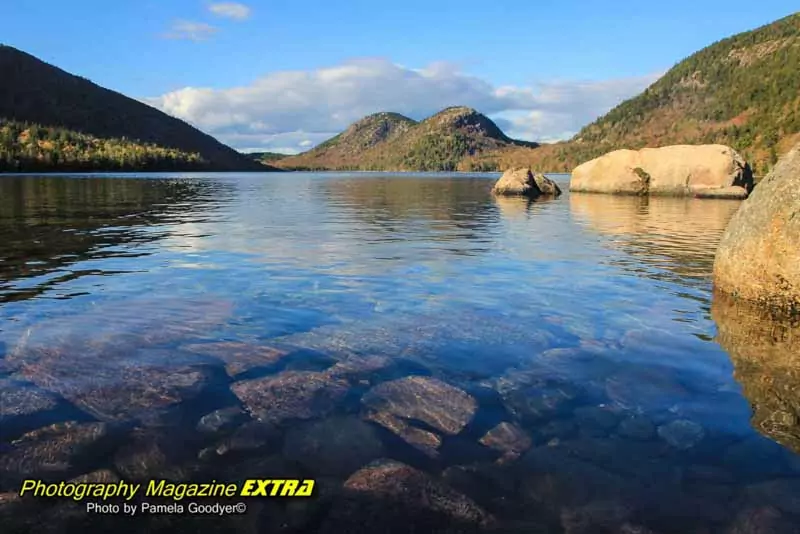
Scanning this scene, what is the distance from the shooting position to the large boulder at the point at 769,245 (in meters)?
9.76

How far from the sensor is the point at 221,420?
225 inches

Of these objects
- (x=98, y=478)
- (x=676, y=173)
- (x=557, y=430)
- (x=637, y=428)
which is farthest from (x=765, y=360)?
(x=676, y=173)

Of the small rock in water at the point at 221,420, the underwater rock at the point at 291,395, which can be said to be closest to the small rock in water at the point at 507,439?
the underwater rock at the point at 291,395

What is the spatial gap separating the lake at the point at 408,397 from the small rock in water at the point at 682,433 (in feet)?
0.09

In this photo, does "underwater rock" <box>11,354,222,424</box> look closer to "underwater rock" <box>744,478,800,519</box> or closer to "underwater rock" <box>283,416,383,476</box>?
"underwater rock" <box>283,416,383,476</box>

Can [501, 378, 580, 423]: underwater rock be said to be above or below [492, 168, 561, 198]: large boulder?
below

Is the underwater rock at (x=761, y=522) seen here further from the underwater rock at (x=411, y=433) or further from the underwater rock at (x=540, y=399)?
the underwater rock at (x=411, y=433)

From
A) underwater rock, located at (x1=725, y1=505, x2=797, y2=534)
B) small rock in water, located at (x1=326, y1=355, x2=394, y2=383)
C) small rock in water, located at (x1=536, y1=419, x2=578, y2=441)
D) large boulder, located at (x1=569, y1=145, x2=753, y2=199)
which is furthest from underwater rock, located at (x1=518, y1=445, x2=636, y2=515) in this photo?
large boulder, located at (x1=569, y1=145, x2=753, y2=199)

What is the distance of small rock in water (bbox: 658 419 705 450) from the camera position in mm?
5336

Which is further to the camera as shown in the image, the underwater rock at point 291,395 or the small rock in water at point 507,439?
the underwater rock at point 291,395

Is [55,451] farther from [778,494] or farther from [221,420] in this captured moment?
[778,494]

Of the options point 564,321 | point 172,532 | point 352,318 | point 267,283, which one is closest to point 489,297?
point 564,321

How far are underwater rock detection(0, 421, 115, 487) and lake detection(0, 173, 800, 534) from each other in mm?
23

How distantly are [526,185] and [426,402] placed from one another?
47636mm
